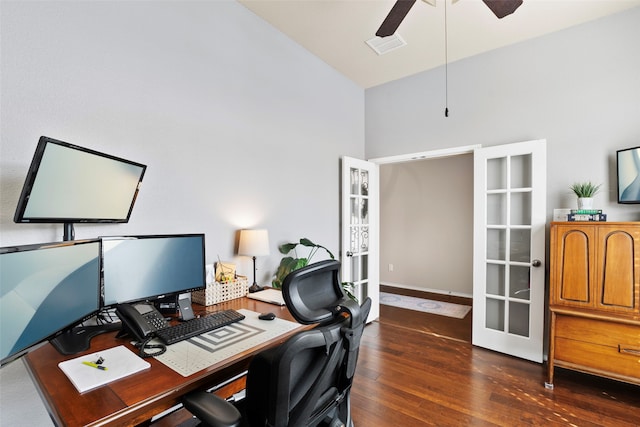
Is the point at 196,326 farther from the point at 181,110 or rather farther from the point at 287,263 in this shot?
the point at 181,110

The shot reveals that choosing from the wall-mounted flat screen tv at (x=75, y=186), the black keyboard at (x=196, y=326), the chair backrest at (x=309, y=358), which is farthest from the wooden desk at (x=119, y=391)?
the wall-mounted flat screen tv at (x=75, y=186)

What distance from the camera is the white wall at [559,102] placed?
265 cm

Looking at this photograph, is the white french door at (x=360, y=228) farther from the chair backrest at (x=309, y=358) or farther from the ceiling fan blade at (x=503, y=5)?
the chair backrest at (x=309, y=358)

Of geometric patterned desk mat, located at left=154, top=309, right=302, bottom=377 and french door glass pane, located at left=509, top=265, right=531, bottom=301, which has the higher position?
geometric patterned desk mat, located at left=154, top=309, right=302, bottom=377

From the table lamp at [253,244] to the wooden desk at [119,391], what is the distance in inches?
46.1

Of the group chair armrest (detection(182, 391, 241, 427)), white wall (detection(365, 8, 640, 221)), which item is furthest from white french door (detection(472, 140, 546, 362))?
chair armrest (detection(182, 391, 241, 427))

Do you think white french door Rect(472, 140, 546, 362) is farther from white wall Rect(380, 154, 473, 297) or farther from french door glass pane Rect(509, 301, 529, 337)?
white wall Rect(380, 154, 473, 297)

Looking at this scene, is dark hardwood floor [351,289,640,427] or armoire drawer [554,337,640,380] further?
armoire drawer [554,337,640,380]

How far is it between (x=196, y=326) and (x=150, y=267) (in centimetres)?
41

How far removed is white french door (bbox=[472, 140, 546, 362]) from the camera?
292 cm

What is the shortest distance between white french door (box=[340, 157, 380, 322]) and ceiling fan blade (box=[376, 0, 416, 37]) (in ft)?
5.36

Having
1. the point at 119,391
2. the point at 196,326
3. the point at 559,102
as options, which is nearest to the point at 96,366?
the point at 119,391

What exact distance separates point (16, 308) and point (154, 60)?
167cm

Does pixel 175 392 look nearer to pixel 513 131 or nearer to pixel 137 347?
pixel 137 347
